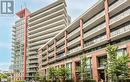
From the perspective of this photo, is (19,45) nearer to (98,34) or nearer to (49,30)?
(49,30)

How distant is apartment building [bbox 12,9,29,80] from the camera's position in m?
163

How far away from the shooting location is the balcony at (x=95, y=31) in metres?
63.6

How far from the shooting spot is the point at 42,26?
143 m

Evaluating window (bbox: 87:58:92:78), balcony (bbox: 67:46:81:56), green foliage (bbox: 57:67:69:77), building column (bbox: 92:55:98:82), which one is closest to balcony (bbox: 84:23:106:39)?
building column (bbox: 92:55:98:82)

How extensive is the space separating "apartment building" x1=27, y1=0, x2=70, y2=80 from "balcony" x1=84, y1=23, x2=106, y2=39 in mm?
57987

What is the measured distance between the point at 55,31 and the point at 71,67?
5507cm

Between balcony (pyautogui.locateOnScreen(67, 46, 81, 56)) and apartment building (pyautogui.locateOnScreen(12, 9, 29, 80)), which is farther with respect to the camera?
apartment building (pyautogui.locateOnScreen(12, 9, 29, 80))

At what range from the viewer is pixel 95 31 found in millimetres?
67250

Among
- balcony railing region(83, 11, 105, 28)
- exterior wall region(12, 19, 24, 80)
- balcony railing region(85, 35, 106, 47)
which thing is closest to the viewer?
balcony railing region(85, 35, 106, 47)

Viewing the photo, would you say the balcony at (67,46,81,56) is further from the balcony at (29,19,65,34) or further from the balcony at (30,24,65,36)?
the balcony at (29,19,65,34)

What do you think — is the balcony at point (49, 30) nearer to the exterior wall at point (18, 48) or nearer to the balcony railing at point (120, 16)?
the exterior wall at point (18, 48)

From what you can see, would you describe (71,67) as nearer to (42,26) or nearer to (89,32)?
(89,32)

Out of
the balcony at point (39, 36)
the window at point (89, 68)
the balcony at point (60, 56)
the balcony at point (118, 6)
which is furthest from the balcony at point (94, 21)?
the balcony at point (39, 36)

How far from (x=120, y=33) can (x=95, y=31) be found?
1197 centimetres
